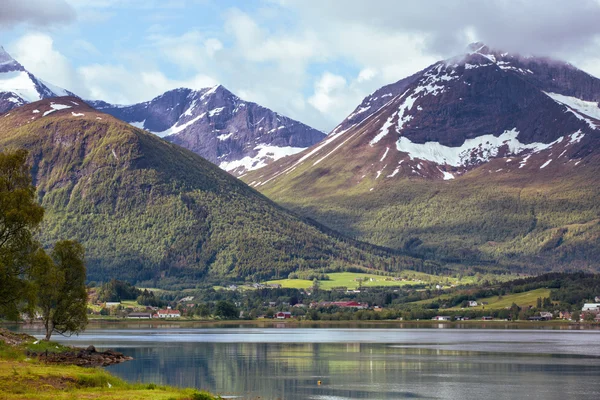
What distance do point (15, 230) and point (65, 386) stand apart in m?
11.1

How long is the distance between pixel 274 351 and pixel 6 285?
6341cm

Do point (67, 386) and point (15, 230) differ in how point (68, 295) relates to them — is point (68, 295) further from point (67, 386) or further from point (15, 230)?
point (67, 386)

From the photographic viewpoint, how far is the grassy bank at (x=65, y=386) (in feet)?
158

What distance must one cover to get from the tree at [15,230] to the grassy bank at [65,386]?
4.57 meters

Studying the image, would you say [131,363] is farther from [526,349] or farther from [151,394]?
[526,349]

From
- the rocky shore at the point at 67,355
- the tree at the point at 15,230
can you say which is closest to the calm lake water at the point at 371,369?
the rocky shore at the point at 67,355

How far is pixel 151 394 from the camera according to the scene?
5134 cm

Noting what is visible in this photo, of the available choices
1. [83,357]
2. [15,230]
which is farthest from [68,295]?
[15,230]

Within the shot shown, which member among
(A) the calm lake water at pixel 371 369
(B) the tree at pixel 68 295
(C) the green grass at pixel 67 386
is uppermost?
(B) the tree at pixel 68 295

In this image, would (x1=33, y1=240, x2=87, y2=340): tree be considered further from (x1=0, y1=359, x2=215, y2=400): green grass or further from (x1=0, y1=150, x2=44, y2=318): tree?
(x1=0, y1=150, x2=44, y2=318): tree

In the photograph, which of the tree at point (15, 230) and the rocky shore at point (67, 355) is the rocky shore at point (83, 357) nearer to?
the rocky shore at point (67, 355)

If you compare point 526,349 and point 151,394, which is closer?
point 151,394

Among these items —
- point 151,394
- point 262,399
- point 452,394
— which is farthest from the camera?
point 452,394

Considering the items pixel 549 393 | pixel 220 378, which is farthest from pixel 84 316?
pixel 549 393
